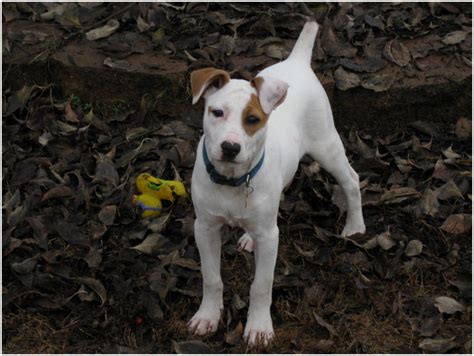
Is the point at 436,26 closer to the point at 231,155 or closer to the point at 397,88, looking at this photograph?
the point at 397,88

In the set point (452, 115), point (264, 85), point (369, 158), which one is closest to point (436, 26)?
point (452, 115)

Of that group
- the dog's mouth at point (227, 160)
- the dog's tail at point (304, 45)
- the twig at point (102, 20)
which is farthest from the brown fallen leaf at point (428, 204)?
the twig at point (102, 20)

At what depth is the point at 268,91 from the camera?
3631mm

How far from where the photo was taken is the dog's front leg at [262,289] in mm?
3963

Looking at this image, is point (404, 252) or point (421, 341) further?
point (404, 252)

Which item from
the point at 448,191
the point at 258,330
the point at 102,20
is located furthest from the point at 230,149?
the point at 102,20

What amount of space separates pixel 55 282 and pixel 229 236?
1109 mm

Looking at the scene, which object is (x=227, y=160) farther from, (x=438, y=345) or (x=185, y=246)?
(x=438, y=345)

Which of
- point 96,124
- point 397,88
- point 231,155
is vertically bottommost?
point 96,124

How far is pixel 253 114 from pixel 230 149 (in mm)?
236

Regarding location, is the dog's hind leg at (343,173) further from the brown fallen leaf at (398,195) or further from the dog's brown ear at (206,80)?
the dog's brown ear at (206,80)

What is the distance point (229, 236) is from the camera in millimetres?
4887

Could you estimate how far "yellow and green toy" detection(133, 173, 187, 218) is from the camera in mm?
4961

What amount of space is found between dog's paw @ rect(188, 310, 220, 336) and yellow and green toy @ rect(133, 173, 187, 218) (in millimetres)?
928
